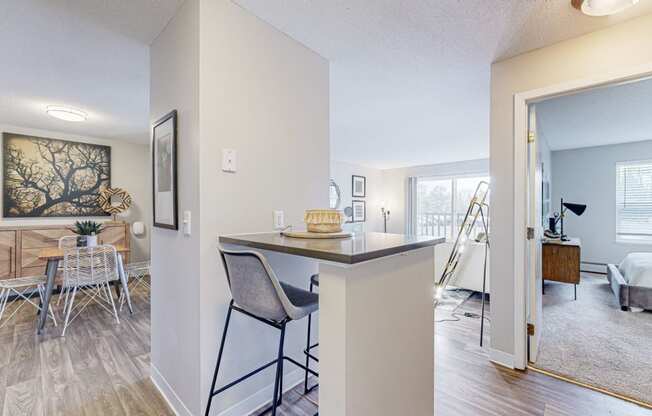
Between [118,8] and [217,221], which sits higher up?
[118,8]

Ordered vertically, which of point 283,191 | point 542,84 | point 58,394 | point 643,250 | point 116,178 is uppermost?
point 542,84

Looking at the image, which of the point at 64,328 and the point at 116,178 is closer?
the point at 64,328

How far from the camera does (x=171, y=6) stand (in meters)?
1.58

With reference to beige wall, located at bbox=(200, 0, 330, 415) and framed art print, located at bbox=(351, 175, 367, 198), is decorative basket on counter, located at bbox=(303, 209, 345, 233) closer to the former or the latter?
beige wall, located at bbox=(200, 0, 330, 415)

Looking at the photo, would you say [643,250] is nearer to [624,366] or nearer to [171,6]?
[624,366]

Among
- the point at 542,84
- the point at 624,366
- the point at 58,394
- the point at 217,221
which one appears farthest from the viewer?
the point at 624,366

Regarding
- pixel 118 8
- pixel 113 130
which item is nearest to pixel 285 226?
pixel 118 8

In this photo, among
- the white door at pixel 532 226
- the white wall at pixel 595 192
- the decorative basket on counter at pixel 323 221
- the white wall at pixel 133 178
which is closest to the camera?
the decorative basket on counter at pixel 323 221

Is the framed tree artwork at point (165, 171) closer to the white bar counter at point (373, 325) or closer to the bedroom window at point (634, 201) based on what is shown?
the white bar counter at point (373, 325)

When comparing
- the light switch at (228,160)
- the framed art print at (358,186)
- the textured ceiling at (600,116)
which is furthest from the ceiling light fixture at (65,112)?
the framed art print at (358,186)

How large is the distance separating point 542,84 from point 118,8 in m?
2.63

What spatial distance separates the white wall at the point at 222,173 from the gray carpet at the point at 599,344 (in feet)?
6.54

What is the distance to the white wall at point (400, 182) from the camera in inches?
259

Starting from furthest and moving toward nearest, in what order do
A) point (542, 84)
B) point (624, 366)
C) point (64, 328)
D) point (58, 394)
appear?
point (64, 328) < point (624, 366) < point (542, 84) < point (58, 394)
